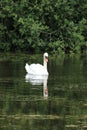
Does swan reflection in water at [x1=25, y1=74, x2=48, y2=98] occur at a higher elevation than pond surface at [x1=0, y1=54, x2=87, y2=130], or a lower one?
lower

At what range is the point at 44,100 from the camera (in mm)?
14289

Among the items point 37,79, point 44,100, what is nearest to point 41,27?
point 37,79

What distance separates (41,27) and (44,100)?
751 inches

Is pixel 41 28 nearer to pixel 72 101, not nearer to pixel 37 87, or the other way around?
pixel 37 87

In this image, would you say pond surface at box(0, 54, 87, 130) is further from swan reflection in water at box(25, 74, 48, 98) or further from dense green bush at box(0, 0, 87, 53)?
dense green bush at box(0, 0, 87, 53)

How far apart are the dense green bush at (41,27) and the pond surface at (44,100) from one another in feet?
33.1

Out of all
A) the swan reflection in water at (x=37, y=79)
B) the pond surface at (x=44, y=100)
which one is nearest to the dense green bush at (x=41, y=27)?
the pond surface at (x=44, y=100)

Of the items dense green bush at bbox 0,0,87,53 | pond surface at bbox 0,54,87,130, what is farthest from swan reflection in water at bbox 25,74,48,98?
dense green bush at bbox 0,0,87,53

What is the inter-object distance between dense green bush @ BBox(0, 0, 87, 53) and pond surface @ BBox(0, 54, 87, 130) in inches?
397

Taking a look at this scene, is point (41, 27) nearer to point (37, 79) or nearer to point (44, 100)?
point (37, 79)

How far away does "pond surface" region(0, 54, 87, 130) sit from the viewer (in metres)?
11.3

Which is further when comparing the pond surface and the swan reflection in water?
the swan reflection in water

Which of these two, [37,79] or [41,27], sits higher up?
[37,79]

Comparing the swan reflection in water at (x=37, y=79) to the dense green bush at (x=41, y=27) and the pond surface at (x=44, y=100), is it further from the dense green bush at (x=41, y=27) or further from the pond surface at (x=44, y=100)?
the dense green bush at (x=41, y=27)
